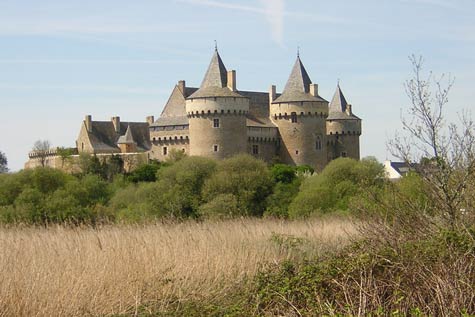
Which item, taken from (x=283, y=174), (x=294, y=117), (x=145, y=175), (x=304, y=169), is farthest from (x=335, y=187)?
(x=294, y=117)

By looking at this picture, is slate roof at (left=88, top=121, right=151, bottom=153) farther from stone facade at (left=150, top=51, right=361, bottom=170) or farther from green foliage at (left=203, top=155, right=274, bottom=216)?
green foliage at (left=203, top=155, right=274, bottom=216)

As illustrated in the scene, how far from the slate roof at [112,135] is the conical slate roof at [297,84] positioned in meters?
13.4

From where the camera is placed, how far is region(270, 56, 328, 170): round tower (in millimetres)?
51906

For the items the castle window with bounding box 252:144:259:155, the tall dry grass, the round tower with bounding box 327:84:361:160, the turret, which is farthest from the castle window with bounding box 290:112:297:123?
the tall dry grass

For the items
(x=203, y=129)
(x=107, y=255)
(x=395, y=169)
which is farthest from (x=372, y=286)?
(x=395, y=169)

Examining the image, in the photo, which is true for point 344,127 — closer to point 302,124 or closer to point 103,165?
point 302,124

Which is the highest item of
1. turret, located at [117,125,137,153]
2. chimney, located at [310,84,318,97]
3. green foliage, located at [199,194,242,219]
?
chimney, located at [310,84,318,97]

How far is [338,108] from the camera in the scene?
191 feet

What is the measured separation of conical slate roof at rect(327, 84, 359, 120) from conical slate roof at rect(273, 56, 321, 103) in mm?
4419

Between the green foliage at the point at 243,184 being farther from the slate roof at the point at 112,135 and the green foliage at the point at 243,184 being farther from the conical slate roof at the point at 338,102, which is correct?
the slate roof at the point at 112,135

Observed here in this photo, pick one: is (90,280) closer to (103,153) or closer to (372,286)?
(372,286)

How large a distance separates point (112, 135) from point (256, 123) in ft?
48.1

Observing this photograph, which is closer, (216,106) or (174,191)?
(174,191)

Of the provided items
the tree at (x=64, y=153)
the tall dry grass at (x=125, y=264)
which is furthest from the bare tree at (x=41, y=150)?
the tall dry grass at (x=125, y=264)
